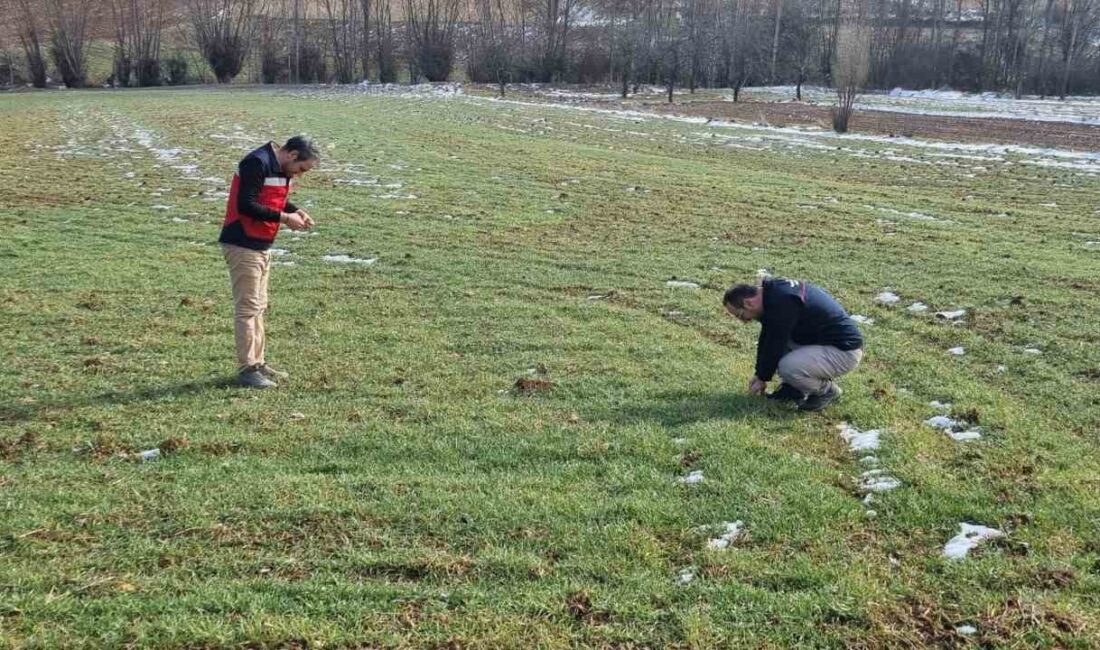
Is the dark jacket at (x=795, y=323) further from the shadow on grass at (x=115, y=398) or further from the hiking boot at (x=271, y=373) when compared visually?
the shadow on grass at (x=115, y=398)

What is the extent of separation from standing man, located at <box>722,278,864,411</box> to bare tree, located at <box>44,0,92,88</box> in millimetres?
79123

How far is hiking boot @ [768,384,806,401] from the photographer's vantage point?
23.8 ft

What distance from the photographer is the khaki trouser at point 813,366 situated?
23.4ft

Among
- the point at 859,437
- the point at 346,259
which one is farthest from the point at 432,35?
the point at 859,437

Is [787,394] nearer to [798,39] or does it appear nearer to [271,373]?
[271,373]

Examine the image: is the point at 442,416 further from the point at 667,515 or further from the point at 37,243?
the point at 37,243

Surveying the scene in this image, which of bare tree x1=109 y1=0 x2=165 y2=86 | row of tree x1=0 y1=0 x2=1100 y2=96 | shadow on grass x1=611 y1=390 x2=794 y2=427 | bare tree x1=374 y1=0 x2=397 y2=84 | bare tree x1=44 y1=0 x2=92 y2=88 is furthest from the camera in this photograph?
bare tree x1=374 y1=0 x2=397 y2=84

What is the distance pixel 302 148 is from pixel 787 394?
450 cm

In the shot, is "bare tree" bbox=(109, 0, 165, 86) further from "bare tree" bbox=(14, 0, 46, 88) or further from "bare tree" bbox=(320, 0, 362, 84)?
"bare tree" bbox=(320, 0, 362, 84)

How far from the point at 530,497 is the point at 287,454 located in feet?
6.18

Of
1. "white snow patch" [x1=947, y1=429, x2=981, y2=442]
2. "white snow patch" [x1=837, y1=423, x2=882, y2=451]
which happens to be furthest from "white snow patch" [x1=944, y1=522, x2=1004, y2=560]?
"white snow patch" [x1=947, y1=429, x2=981, y2=442]

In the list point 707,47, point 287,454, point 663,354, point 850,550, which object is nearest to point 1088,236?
point 663,354

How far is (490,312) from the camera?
34.0 feet

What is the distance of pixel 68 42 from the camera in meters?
72.8
